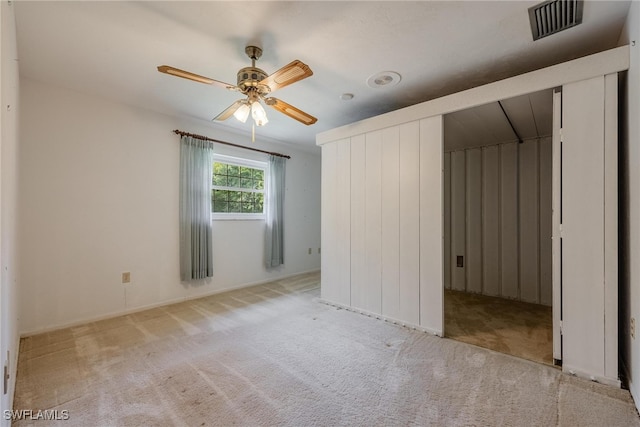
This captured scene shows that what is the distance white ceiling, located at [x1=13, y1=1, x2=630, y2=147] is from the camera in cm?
165

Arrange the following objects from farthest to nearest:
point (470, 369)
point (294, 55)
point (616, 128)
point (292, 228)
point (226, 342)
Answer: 1. point (292, 228)
2. point (226, 342)
3. point (294, 55)
4. point (470, 369)
5. point (616, 128)

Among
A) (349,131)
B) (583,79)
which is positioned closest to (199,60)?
(349,131)

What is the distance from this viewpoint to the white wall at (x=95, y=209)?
256 centimetres

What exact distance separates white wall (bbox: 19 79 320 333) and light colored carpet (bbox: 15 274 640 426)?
1.37 ft

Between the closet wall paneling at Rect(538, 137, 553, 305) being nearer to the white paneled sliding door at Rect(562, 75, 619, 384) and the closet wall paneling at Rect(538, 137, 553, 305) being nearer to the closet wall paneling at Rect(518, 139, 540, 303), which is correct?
the closet wall paneling at Rect(518, 139, 540, 303)

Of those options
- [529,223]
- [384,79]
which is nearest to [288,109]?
[384,79]

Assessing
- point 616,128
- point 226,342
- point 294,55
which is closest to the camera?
point 616,128

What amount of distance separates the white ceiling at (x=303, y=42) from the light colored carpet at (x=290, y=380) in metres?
2.35

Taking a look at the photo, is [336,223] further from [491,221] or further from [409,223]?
[491,221]

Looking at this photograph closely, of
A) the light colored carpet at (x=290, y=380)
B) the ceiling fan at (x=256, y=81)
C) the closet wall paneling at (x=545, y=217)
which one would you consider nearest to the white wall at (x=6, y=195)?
the light colored carpet at (x=290, y=380)

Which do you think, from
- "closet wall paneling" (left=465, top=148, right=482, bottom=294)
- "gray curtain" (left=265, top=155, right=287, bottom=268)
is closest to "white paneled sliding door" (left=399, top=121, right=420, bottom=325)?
"closet wall paneling" (left=465, top=148, right=482, bottom=294)

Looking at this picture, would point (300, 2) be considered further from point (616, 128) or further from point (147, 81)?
point (616, 128)

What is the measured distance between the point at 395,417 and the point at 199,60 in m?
2.82

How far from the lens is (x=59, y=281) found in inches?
105
